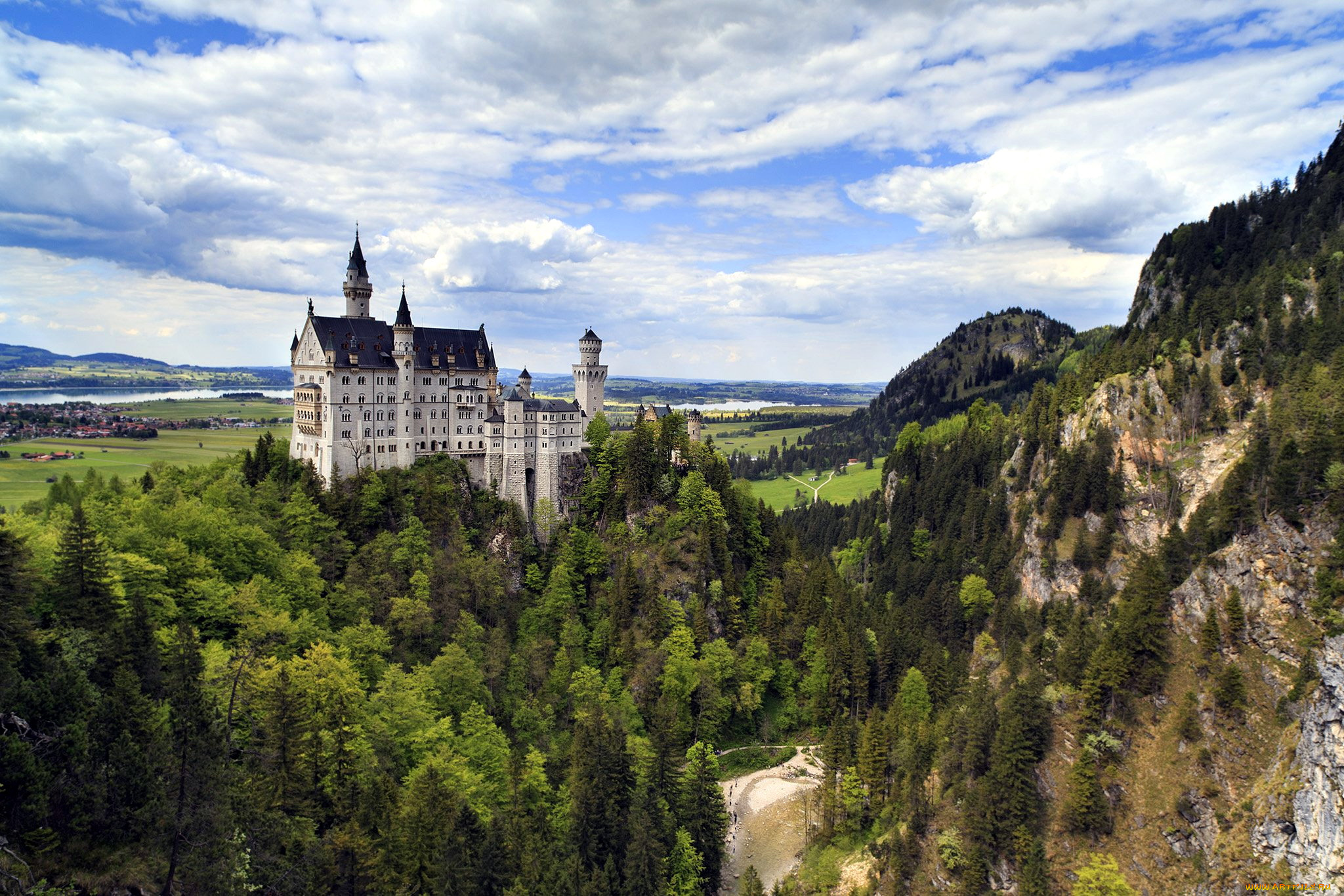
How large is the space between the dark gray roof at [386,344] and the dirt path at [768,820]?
187 feet

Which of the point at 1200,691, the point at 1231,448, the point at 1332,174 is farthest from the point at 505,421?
the point at 1332,174

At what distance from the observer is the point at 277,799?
1649 inches

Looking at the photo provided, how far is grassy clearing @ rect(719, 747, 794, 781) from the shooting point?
79.4 m

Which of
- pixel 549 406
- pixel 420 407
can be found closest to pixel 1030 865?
pixel 549 406

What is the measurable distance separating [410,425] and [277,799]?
53.4 metres

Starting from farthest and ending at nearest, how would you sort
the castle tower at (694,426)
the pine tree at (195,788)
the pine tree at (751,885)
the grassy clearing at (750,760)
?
1. the castle tower at (694,426)
2. the grassy clearing at (750,760)
3. the pine tree at (751,885)
4. the pine tree at (195,788)

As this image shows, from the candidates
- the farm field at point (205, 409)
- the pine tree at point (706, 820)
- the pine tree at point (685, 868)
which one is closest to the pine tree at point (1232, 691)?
the pine tree at point (706, 820)

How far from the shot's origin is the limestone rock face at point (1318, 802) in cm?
4703

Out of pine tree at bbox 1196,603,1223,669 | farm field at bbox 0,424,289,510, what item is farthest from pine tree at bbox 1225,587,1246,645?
farm field at bbox 0,424,289,510

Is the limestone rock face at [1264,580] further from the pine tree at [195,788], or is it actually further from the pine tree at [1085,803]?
the pine tree at [195,788]

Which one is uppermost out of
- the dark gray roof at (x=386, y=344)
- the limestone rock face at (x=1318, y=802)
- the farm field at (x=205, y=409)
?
the dark gray roof at (x=386, y=344)

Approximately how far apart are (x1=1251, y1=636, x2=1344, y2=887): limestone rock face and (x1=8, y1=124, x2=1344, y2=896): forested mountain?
24 centimetres

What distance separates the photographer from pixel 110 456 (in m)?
91.8

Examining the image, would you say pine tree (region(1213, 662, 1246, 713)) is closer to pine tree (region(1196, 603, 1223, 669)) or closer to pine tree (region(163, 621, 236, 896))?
pine tree (region(1196, 603, 1223, 669))
